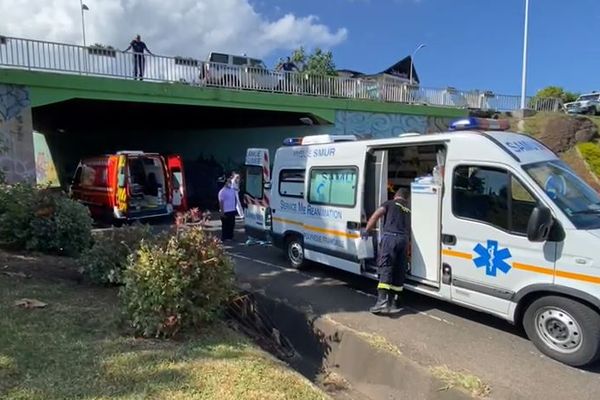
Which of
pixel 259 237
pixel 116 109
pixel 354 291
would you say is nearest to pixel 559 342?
pixel 354 291

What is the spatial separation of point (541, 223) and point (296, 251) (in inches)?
183

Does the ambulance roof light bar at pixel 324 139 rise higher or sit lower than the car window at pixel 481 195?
higher

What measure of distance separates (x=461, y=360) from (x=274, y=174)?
5.36 metres

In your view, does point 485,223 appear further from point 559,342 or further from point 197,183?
point 197,183

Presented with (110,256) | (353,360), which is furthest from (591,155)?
(110,256)

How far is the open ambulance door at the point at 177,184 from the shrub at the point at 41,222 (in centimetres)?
603

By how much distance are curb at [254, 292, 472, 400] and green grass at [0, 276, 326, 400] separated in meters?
1.06

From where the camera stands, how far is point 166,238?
16.7 ft

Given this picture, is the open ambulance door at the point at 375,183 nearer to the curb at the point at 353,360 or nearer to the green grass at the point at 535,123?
the curb at the point at 353,360

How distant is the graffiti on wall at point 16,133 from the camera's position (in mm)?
11828

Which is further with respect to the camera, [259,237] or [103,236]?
[259,237]

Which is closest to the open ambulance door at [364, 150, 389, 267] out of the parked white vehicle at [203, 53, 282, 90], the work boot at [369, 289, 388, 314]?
the work boot at [369, 289, 388, 314]

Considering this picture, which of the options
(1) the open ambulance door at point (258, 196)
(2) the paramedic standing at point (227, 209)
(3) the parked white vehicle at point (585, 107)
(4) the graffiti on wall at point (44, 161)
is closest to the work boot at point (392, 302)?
(1) the open ambulance door at point (258, 196)

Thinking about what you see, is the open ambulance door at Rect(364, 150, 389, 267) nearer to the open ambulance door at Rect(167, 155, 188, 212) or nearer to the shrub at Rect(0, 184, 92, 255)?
the shrub at Rect(0, 184, 92, 255)
